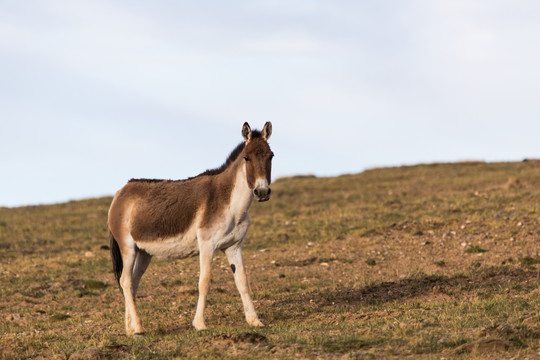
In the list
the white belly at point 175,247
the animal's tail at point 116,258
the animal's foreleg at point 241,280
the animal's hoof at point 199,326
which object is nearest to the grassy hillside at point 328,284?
the animal's hoof at point 199,326

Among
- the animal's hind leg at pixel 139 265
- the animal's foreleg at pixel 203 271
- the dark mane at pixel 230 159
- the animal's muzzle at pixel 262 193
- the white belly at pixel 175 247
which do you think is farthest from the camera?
the animal's hind leg at pixel 139 265

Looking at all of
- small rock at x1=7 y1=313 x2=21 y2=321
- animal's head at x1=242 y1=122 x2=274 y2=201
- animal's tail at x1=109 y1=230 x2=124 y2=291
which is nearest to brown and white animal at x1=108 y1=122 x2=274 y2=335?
animal's head at x1=242 y1=122 x2=274 y2=201

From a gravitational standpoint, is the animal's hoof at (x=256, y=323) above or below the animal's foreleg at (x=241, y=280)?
below

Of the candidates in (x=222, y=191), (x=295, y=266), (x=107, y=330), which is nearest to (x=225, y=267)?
(x=295, y=266)

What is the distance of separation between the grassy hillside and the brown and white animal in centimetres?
105

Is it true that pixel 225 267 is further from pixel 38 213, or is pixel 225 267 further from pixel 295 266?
pixel 38 213

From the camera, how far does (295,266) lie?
850 inches

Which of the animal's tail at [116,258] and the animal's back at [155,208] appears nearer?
the animal's back at [155,208]

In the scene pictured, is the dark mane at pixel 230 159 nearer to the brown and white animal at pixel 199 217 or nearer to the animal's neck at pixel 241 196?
the brown and white animal at pixel 199 217

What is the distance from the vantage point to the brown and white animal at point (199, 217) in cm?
1250

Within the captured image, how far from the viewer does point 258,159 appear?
1210cm

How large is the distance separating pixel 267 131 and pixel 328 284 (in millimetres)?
7075

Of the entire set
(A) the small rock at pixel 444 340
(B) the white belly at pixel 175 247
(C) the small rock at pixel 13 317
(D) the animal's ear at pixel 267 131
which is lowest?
(C) the small rock at pixel 13 317

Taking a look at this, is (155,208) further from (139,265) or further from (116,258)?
(116,258)
